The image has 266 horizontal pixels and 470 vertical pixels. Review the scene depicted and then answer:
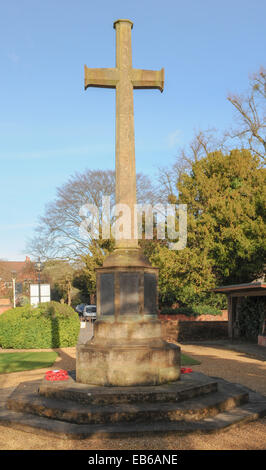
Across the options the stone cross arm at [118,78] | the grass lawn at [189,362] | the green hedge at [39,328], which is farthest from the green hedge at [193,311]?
the stone cross arm at [118,78]

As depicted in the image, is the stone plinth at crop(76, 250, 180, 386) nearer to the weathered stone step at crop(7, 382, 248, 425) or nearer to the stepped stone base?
the stepped stone base

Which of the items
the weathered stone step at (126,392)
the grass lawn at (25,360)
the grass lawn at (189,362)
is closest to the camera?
the weathered stone step at (126,392)

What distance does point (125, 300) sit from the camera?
8125 mm

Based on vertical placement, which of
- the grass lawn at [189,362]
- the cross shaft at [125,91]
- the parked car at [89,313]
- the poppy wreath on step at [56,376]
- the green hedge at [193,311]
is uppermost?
the cross shaft at [125,91]

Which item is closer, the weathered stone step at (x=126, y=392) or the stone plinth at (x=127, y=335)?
the weathered stone step at (x=126, y=392)

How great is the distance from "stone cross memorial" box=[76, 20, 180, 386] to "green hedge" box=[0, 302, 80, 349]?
11619 mm

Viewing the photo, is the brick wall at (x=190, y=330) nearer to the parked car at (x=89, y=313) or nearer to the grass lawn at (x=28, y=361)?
the grass lawn at (x=28, y=361)

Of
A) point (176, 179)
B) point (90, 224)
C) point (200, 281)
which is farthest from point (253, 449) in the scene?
point (176, 179)

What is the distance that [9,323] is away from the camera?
19500 mm

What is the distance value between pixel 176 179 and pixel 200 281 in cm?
1275

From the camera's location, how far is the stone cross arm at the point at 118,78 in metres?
8.98

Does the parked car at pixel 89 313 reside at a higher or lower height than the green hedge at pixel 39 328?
lower

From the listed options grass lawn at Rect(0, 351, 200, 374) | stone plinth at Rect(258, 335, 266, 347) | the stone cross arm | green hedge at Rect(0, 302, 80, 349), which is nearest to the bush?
stone plinth at Rect(258, 335, 266, 347)

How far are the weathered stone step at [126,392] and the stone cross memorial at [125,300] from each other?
0.82 ft
